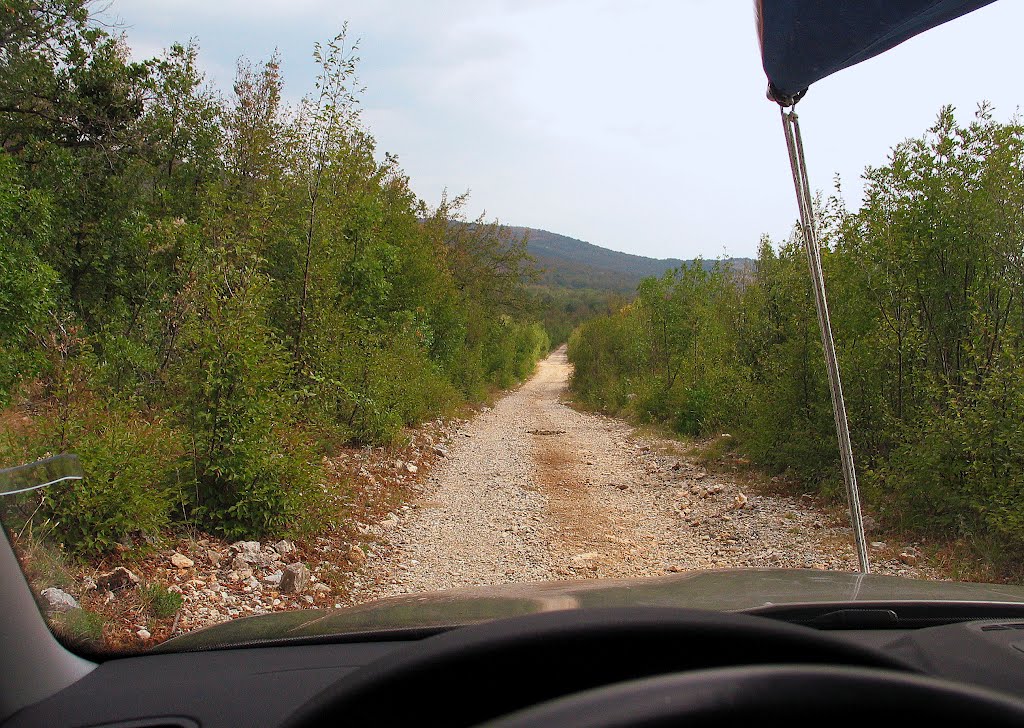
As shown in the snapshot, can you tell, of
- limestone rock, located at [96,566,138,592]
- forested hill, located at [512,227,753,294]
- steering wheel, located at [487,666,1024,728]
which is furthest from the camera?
forested hill, located at [512,227,753,294]

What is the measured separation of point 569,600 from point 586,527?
4881 millimetres

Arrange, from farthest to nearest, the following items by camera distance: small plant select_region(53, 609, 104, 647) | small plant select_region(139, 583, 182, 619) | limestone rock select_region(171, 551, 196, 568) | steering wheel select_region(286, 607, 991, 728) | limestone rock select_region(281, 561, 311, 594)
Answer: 1. limestone rock select_region(281, 561, 311, 594)
2. limestone rock select_region(171, 551, 196, 568)
3. small plant select_region(139, 583, 182, 619)
4. small plant select_region(53, 609, 104, 647)
5. steering wheel select_region(286, 607, 991, 728)

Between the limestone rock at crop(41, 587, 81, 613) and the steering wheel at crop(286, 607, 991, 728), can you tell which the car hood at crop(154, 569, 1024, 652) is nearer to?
the limestone rock at crop(41, 587, 81, 613)

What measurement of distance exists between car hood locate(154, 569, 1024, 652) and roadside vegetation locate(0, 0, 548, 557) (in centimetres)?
172

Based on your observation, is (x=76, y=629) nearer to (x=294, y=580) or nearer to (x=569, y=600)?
(x=569, y=600)

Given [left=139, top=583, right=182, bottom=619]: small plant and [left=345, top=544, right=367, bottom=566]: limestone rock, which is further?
[left=345, top=544, right=367, bottom=566]: limestone rock

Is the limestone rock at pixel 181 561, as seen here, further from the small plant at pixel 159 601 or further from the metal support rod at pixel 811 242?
the metal support rod at pixel 811 242

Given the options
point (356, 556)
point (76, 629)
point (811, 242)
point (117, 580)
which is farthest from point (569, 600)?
point (356, 556)

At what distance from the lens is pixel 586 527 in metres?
6.87

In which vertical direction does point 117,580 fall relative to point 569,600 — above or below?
below

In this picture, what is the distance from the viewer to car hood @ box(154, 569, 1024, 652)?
199 cm

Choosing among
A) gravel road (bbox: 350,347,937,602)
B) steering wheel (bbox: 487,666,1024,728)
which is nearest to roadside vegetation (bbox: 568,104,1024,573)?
gravel road (bbox: 350,347,937,602)

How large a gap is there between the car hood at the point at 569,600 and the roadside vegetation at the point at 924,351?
3.44 metres

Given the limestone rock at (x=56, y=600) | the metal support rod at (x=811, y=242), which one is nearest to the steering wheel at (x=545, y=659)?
the limestone rock at (x=56, y=600)
